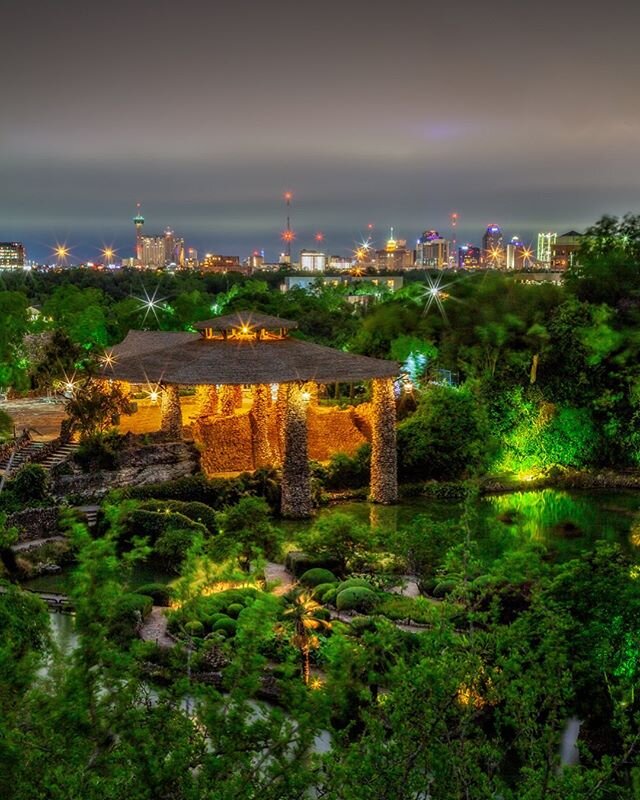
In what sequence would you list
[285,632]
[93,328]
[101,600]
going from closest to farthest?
[101,600]
[285,632]
[93,328]

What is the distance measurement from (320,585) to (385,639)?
9.30 meters

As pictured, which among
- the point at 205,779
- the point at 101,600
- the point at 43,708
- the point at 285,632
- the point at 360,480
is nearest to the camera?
the point at 205,779

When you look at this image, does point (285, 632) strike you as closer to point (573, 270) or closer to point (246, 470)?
point (246, 470)

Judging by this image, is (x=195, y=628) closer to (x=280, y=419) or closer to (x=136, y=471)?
(x=136, y=471)

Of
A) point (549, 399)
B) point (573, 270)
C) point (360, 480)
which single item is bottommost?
point (360, 480)

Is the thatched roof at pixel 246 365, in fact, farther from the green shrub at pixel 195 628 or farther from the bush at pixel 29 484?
the green shrub at pixel 195 628

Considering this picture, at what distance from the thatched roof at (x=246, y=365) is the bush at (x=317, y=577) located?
7166 millimetres

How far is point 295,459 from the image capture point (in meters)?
24.8

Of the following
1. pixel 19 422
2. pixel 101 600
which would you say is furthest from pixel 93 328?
pixel 101 600

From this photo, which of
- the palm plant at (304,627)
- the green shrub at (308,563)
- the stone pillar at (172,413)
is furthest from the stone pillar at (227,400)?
the palm plant at (304,627)

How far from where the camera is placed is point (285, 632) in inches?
598

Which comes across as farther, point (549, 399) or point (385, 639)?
point (549, 399)

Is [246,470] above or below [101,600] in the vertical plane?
below

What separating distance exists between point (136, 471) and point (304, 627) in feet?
40.7
